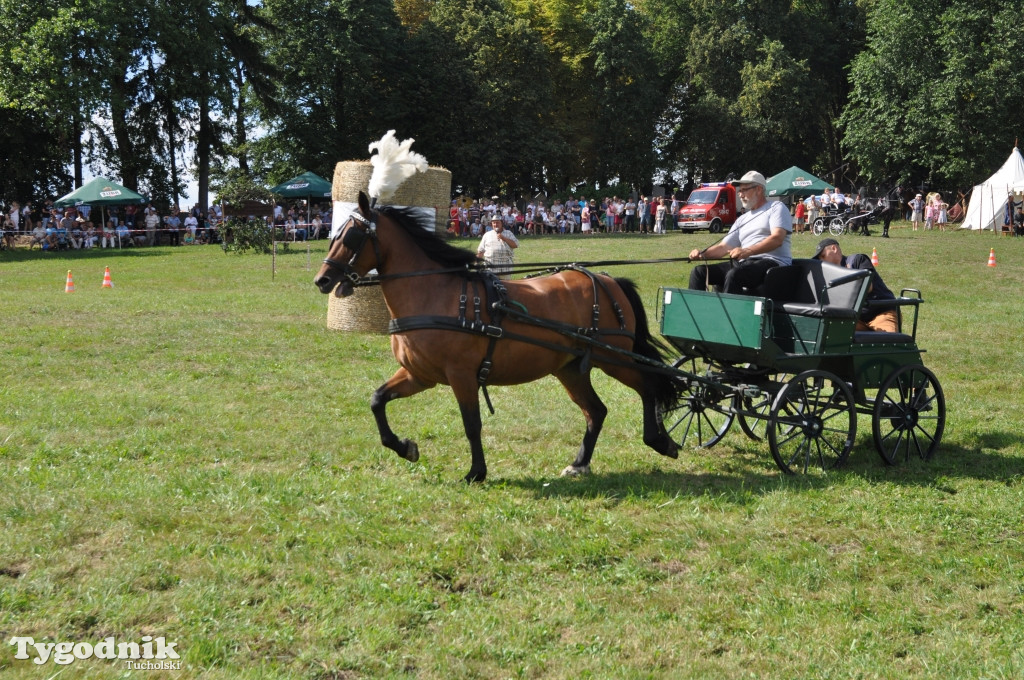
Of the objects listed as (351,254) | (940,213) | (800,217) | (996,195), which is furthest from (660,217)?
(351,254)

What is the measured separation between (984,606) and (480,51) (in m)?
47.5

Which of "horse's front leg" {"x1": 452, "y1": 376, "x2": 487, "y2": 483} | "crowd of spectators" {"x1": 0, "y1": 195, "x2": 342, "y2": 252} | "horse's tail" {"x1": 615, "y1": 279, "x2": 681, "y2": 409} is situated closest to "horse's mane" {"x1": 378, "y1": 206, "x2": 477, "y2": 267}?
"horse's front leg" {"x1": 452, "y1": 376, "x2": 487, "y2": 483}

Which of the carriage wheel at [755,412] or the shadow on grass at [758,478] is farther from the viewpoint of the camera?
the carriage wheel at [755,412]

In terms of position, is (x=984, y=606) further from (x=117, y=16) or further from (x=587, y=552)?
(x=117, y=16)

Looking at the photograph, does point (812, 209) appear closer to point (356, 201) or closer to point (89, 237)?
point (89, 237)

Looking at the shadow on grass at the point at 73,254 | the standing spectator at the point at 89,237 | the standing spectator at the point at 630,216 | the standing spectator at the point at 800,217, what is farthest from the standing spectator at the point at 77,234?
the standing spectator at the point at 800,217

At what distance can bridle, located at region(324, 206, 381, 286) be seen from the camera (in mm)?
6965

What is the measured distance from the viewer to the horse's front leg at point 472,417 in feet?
23.6

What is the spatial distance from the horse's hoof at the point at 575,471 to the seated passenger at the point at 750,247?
6.14 feet

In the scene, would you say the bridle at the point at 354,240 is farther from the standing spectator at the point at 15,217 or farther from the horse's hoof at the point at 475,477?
the standing spectator at the point at 15,217

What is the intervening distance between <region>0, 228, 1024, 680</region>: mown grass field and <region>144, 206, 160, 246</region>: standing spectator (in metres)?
29.0

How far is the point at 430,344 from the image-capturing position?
278 inches

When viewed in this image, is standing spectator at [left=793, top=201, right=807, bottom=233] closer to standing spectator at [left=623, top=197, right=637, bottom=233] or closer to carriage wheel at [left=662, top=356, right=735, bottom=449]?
standing spectator at [left=623, top=197, right=637, bottom=233]

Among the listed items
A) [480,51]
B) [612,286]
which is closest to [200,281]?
[612,286]
